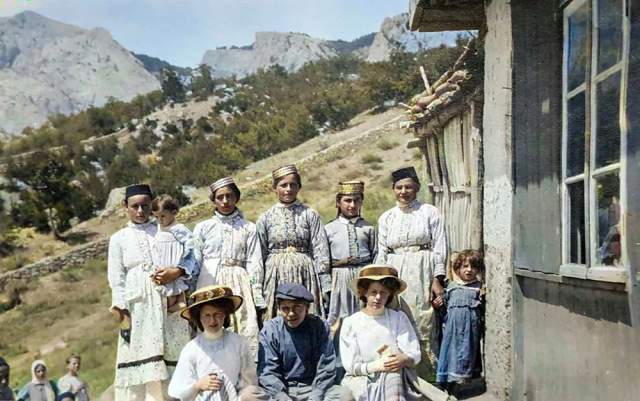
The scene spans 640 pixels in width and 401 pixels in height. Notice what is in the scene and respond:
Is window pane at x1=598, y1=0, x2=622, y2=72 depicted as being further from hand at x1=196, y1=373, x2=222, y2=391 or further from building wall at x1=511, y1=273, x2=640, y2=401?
hand at x1=196, y1=373, x2=222, y2=391

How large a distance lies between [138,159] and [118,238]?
132 feet

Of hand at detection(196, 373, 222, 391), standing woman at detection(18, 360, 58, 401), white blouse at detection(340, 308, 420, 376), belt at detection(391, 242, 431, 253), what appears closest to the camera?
hand at detection(196, 373, 222, 391)

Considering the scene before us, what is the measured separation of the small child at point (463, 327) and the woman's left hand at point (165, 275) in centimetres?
205

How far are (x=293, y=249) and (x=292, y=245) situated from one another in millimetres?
32

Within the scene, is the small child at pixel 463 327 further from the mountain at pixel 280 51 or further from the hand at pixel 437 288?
the mountain at pixel 280 51

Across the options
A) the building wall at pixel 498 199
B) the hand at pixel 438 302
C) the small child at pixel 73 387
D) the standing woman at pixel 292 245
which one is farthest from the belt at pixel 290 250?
the small child at pixel 73 387

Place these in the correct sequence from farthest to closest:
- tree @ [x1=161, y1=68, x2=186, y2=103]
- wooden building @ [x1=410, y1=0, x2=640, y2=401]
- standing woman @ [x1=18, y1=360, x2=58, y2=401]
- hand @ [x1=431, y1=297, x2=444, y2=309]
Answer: tree @ [x1=161, y1=68, x2=186, y2=103] < standing woman @ [x1=18, y1=360, x2=58, y2=401] < hand @ [x1=431, y1=297, x2=444, y2=309] < wooden building @ [x1=410, y1=0, x2=640, y2=401]

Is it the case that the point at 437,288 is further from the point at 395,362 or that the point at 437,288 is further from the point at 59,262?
the point at 59,262

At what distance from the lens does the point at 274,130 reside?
1732 inches

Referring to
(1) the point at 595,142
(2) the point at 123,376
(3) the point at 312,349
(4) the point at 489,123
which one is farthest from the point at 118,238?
(1) the point at 595,142

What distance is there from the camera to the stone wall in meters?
25.4

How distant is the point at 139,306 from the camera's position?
5.44 m

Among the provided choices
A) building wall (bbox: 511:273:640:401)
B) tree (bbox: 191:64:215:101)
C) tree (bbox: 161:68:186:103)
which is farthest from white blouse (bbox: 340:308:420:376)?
tree (bbox: 161:68:186:103)

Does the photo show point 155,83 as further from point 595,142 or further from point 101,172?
point 595,142
